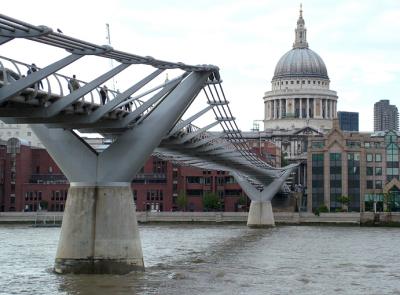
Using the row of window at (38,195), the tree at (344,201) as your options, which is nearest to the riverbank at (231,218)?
the tree at (344,201)

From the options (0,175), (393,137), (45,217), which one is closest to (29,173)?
(0,175)

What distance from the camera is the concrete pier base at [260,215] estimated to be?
327 ft

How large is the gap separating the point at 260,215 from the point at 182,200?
24227mm

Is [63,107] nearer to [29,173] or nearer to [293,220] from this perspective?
[293,220]

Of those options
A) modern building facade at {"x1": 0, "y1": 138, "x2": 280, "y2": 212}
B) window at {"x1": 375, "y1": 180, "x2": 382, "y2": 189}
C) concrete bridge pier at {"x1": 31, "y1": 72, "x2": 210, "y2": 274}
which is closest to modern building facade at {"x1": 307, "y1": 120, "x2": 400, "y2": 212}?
window at {"x1": 375, "y1": 180, "x2": 382, "y2": 189}

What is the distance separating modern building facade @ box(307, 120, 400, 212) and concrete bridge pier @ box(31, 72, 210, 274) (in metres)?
85.9

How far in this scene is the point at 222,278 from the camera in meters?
38.2

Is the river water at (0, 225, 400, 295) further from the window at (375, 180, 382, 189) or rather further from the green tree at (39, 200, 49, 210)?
the green tree at (39, 200, 49, 210)

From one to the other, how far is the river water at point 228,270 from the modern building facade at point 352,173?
56477mm

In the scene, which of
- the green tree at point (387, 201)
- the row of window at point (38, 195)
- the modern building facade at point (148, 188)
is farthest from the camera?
the row of window at point (38, 195)

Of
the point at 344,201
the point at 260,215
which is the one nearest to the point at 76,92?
the point at 260,215

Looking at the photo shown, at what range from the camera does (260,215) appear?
331 ft

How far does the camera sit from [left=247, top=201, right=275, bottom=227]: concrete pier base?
9981 cm

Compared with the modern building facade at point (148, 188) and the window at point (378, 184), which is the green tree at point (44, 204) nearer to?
the modern building facade at point (148, 188)
